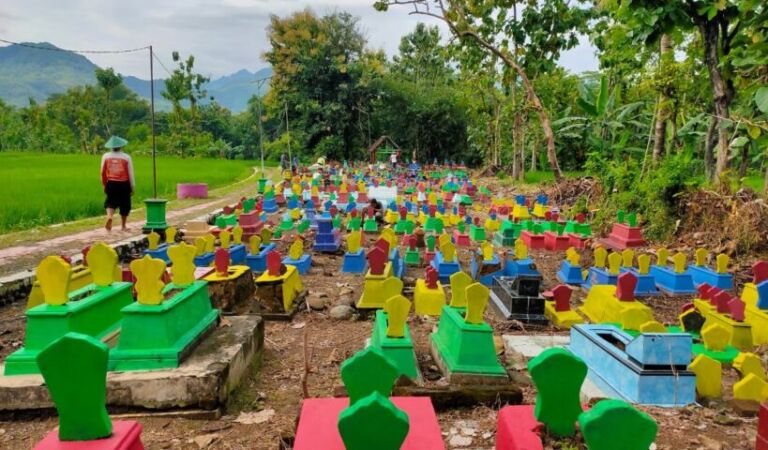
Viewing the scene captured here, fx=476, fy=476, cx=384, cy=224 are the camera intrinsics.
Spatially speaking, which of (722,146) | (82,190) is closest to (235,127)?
(82,190)

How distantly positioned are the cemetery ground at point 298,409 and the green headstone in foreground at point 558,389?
0.06 m

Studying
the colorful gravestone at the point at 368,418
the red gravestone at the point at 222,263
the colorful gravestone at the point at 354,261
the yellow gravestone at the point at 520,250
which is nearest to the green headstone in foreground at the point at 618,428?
the colorful gravestone at the point at 368,418

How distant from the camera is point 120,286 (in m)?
3.10

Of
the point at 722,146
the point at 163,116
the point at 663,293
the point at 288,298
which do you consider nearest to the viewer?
the point at 288,298

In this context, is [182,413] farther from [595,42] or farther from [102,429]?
[595,42]

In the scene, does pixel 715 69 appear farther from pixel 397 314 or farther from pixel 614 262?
pixel 397 314

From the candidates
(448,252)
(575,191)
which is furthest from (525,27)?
(448,252)

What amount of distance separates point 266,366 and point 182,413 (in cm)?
85

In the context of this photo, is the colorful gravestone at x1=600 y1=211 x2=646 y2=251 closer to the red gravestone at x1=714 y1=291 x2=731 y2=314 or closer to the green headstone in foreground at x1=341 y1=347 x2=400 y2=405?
the red gravestone at x1=714 y1=291 x2=731 y2=314

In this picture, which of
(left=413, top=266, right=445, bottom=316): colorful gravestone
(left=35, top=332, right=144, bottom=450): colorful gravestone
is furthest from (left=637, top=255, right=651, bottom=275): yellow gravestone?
(left=35, top=332, right=144, bottom=450): colorful gravestone

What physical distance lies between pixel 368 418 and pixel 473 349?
175 centimetres

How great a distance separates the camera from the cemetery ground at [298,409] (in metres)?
2.21

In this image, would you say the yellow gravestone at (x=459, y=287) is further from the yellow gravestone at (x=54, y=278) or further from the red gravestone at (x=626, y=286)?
the yellow gravestone at (x=54, y=278)

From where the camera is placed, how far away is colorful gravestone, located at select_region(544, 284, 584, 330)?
404cm
